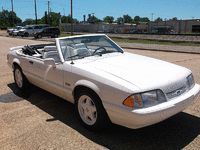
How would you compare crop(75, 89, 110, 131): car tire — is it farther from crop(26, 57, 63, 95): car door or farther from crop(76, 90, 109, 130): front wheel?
crop(26, 57, 63, 95): car door

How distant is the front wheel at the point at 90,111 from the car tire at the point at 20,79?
2.39 metres

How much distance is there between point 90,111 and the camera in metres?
3.32

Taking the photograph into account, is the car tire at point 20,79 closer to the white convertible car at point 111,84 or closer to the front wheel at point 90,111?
the white convertible car at point 111,84

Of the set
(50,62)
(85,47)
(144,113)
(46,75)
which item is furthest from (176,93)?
(46,75)

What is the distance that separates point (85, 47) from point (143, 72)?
1.51 metres

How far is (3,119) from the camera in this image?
3.94 meters

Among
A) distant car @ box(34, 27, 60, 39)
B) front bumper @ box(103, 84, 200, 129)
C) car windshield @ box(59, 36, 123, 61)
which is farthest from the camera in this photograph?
distant car @ box(34, 27, 60, 39)

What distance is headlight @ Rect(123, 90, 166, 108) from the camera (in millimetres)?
2746

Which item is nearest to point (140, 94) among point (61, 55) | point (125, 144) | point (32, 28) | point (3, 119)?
point (125, 144)

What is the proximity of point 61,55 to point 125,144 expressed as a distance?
199 cm

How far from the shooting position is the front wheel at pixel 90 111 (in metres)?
3.12

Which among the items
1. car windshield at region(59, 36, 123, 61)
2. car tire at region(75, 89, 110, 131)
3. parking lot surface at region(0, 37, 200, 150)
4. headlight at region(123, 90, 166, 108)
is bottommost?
parking lot surface at region(0, 37, 200, 150)

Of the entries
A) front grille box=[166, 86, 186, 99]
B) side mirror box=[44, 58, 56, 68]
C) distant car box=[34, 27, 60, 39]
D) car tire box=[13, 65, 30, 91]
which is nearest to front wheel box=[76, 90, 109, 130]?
side mirror box=[44, 58, 56, 68]

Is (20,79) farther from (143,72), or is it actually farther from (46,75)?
(143,72)
